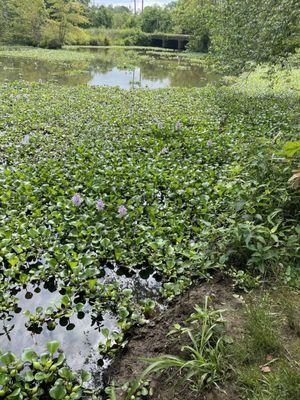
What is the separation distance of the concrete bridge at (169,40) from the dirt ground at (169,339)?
44534 mm

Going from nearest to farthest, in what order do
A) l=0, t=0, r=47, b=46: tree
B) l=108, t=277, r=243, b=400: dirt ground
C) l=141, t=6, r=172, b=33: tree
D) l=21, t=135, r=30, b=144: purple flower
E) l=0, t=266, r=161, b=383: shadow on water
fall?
l=108, t=277, r=243, b=400: dirt ground < l=0, t=266, r=161, b=383: shadow on water < l=21, t=135, r=30, b=144: purple flower < l=0, t=0, r=47, b=46: tree < l=141, t=6, r=172, b=33: tree

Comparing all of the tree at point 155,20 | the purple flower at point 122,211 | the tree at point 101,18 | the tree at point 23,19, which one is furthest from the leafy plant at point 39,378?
the tree at point 101,18

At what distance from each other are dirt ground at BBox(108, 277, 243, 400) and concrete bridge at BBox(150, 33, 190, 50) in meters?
44.5

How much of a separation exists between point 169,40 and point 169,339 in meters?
49.5

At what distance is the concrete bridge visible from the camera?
43559 mm

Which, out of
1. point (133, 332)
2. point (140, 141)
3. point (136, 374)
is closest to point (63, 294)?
point (133, 332)

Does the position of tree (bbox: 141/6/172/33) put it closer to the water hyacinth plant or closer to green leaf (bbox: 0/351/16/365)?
the water hyacinth plant

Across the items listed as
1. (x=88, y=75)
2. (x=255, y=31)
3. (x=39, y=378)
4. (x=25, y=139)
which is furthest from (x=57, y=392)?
(x=88, y=75)

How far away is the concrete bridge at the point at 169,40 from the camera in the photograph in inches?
1715

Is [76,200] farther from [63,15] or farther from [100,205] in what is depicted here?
[63,15]

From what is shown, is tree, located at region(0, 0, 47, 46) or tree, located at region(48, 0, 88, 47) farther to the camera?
tree, located at region(48, 0, 88, 47)

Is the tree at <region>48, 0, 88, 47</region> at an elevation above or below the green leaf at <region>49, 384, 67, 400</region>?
above

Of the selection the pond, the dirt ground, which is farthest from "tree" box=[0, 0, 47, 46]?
the dirt ground

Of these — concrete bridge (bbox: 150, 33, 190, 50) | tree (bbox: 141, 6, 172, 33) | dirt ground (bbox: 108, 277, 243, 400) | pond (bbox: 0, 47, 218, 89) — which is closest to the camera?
dirt ground (bbox: 108, 277, 243, 400)
